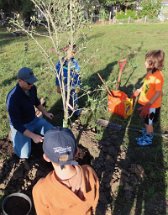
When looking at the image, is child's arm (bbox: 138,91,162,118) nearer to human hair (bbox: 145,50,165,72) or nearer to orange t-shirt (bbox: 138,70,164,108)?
orange t-shirt (bbox: 138,70,164,108)

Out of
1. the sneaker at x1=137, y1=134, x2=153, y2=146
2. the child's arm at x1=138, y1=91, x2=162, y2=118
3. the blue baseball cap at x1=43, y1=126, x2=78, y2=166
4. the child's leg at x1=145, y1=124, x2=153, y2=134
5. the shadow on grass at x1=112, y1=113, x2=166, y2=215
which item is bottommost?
the shadow on grass at x1=112, y1=113, x2=166, y2=215

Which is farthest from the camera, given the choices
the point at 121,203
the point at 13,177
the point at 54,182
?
the point at 13,177

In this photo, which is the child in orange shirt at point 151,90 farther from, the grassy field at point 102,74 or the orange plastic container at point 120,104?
the orange plastic container at point 120,104

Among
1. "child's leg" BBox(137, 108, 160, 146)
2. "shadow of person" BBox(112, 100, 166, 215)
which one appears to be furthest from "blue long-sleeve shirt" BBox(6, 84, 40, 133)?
"child's leg" BBox(137, 108, 160, 146)

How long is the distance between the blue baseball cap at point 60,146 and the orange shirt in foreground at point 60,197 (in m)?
0.16

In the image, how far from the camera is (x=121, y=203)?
399 centimetres

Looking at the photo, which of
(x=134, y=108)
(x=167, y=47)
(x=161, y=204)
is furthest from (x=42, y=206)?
(x=167, y=47)

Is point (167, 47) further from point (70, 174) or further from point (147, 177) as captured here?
point (70, 174)

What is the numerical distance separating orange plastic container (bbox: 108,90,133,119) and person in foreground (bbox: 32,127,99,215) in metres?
4.07

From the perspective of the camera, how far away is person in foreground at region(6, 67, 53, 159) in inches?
167

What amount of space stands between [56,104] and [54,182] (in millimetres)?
4981

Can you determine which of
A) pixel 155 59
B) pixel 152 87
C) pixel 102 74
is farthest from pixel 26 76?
pixel 102 74

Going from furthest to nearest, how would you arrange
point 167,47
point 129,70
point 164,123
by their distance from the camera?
point 167,47, point 129,70, point 164,123

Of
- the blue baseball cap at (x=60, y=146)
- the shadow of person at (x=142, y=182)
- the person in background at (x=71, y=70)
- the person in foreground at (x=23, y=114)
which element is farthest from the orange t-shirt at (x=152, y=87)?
the blue baseball cap at (x=60, y=146)
